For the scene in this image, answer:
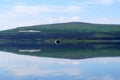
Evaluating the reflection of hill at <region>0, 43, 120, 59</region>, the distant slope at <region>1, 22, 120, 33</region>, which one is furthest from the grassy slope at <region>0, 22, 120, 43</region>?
the reflection of hill at <region>0, 43, 120, 59</region>

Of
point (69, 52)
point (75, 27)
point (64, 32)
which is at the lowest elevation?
point (64, 32)

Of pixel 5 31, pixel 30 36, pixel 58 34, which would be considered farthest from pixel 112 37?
pixel 5 31

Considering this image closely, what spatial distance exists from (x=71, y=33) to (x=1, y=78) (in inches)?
4942

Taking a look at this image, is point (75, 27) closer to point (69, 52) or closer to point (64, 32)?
point (64, 32)

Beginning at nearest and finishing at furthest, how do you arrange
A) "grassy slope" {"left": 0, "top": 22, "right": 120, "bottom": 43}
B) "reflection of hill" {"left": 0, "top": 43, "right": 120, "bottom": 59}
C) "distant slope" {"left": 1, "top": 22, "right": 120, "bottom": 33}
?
"reflection of hill" {"left": 0, "top": 43, "right": 120, "bottom": 59} < "grassy slope" {"left": 0, "top": 22, "right": 120, "bottom": 43} < "distant slope" {"left": 1, "top": 22, "right": 120, "bottom": 33}

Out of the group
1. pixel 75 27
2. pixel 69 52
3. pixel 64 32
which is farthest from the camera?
pixel 75 27

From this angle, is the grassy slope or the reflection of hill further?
the grassy slope

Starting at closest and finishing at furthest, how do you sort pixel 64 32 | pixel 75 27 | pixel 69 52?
pixel 69 52, pixel 64 32, pixel 75 27

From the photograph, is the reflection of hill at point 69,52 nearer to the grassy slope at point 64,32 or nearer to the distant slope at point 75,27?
the grassy slope at point 64,32

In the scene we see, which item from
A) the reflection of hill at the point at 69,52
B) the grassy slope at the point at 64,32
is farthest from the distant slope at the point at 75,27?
the reflection of hill at the point at 69,52

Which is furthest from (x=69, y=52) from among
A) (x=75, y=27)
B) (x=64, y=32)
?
(x=75, y=27)

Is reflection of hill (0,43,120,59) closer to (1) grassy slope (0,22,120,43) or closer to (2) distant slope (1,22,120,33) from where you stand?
(1) grassy slope (0,22,120,43)

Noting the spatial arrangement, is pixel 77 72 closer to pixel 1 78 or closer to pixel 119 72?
pixel 119 72

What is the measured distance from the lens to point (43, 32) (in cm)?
15525
